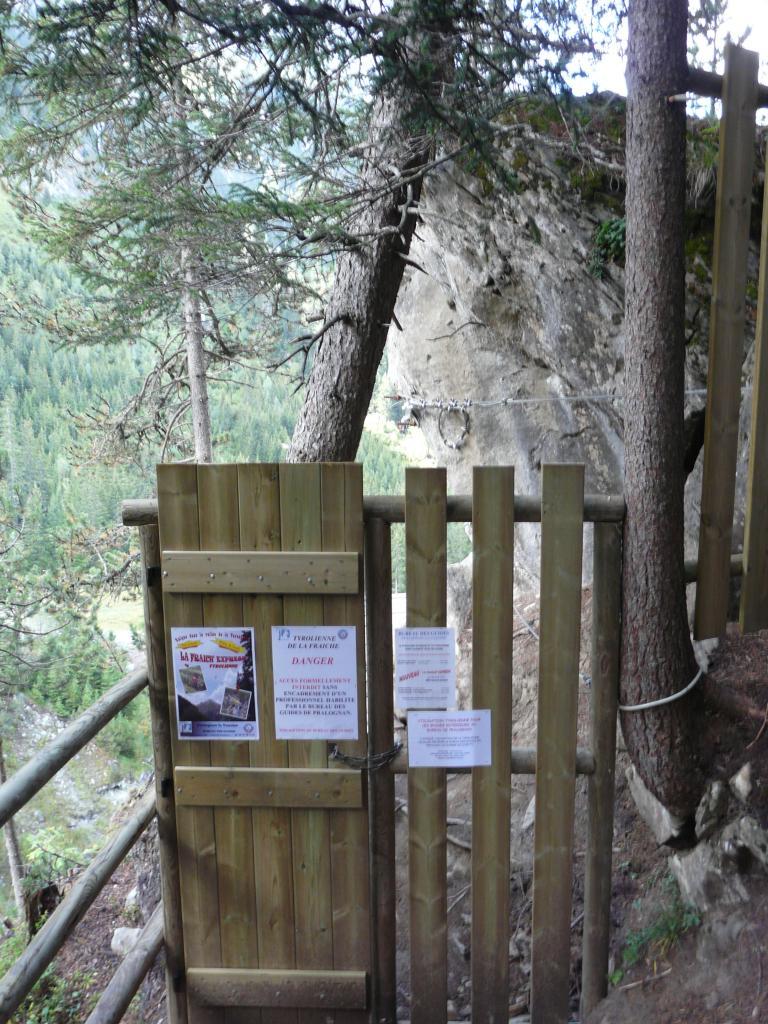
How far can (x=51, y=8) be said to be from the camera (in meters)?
2.76

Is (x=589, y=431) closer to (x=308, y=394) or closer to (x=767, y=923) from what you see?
(x=308, y=394)

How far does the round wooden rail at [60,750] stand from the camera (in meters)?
2.02

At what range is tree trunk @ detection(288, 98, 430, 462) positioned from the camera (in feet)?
17.7

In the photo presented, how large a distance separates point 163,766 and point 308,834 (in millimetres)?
679

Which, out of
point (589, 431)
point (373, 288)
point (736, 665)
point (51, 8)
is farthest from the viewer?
point (589, 431)

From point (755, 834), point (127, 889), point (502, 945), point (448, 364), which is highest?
point (448, 364)

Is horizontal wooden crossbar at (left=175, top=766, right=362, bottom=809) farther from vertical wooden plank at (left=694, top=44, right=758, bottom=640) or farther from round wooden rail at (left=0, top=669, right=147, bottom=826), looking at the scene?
vertical wooden plank at (left=694, top=44, right=758, bottom=640)

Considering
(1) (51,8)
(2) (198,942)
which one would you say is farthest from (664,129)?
(2) (198,942)

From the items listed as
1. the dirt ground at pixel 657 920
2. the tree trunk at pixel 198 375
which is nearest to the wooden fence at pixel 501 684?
the dirt ground at pixel 657 920

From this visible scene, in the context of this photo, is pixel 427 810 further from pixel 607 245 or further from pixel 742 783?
pixel 607 245

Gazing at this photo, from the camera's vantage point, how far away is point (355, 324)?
5395mm

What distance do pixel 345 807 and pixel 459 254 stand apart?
19.9 feet

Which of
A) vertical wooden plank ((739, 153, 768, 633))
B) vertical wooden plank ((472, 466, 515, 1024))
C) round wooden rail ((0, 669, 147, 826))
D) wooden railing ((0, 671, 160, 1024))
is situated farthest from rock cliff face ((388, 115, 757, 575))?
wooden railing ((0, 671, 160, 1024))

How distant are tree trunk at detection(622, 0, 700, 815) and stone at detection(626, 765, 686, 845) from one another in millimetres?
366
